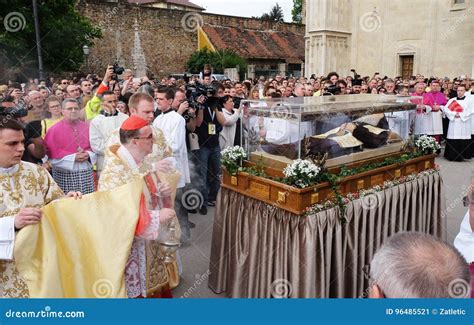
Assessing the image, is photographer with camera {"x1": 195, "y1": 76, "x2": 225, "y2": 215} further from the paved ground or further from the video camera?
the paved ground

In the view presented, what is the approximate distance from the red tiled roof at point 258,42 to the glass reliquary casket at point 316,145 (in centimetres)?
3051

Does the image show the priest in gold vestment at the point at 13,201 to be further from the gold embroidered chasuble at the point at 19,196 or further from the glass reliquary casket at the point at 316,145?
the glass reliquary casket at the point at 316,145

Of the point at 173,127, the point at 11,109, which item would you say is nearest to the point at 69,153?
the point at 173,127

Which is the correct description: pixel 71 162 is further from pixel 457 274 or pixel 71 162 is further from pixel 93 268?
pixel 457 274

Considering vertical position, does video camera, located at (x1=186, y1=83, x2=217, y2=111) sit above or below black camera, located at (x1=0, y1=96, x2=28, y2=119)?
above

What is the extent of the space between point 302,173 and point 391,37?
18.9 meters

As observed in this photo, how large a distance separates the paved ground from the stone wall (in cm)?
2683

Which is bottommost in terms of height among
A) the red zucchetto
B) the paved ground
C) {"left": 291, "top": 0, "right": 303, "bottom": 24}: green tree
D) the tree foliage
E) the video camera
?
the paved ground

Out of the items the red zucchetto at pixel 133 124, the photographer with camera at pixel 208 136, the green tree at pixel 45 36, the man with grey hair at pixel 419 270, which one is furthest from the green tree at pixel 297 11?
the man with grey hair at pixel 419 270

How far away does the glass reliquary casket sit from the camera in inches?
143

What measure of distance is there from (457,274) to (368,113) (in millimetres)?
3160

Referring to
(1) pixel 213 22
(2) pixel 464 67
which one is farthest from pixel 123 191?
(1) pixel 213 22

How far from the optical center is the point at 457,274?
60.9 inches

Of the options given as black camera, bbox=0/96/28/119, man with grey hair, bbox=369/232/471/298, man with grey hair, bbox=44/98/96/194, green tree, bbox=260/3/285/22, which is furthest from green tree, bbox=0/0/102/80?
green tree, bbox=260/3/285/22
